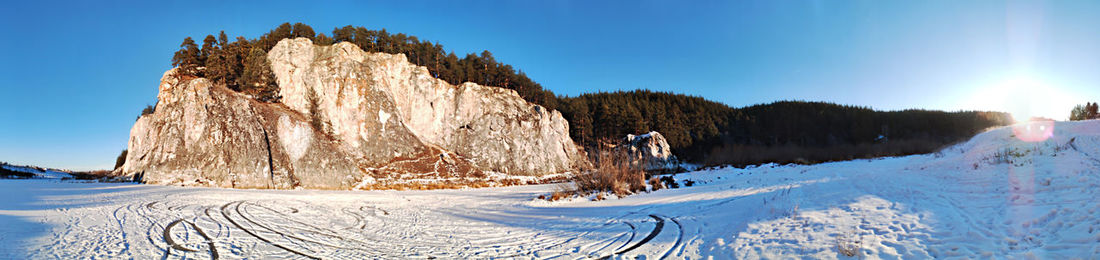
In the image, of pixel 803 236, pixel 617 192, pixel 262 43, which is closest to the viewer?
pixel 803 236

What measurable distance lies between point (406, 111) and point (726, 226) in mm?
32524

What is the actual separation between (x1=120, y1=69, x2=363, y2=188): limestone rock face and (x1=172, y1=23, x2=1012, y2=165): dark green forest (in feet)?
7.78

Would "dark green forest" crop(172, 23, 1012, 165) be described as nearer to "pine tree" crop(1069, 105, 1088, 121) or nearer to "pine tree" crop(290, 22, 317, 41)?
"pine tree" crop(290, 22, 317, 41)

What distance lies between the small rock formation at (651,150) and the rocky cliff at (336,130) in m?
13.4

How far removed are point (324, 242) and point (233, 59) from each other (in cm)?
3230

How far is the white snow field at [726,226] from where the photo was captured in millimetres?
4691

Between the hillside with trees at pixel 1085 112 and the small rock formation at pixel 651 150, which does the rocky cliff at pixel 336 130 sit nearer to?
the small rock formation at pixel 651 150

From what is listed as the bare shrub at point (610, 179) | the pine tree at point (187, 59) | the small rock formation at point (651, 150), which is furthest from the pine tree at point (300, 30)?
the small rock formation at point (651, 150)

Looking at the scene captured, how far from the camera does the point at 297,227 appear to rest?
26.8 feet

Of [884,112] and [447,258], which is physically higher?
[884,112]

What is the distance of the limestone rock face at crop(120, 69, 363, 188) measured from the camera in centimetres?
2394

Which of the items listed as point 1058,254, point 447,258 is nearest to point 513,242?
point 447,258

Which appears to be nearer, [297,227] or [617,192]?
[297,227]

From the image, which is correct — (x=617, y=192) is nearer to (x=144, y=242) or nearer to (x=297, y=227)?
(x=297, y=227)
